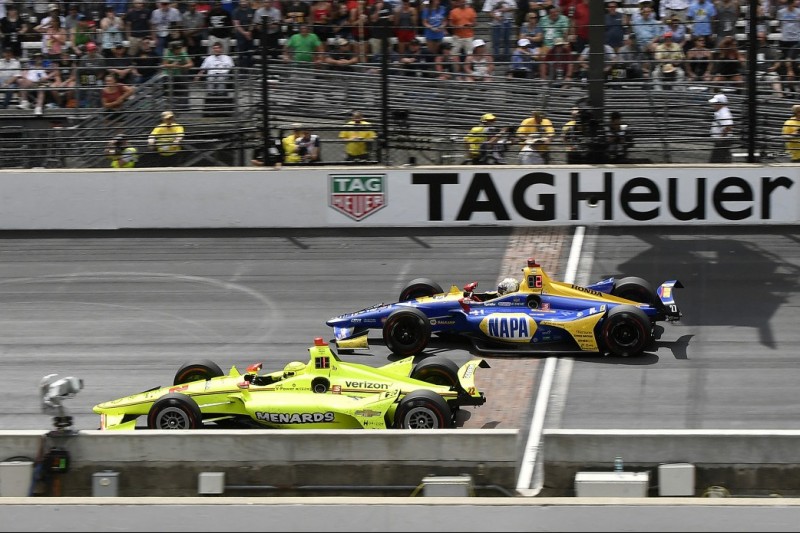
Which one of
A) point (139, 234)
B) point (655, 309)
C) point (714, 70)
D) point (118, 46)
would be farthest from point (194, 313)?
point (714, 70)

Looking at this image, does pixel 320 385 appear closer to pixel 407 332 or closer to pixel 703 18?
Answer: pixel 407 332

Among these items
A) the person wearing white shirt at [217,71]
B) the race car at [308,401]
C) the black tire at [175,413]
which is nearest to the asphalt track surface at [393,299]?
the race car at [308,401]

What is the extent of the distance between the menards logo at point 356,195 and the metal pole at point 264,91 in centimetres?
122

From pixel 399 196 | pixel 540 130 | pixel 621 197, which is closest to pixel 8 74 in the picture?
pixel 399 196

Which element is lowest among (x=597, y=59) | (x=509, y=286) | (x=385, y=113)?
(x=509, y=286)

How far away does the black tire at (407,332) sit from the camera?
13.2 meters

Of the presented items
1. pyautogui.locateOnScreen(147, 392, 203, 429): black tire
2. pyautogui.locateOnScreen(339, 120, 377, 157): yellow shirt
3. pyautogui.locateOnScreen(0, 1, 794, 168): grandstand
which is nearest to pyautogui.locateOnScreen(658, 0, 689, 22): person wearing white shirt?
pyautogui.locateOnScreen(0, 1, 794, 168): grandstand

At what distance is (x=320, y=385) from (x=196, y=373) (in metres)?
1.40

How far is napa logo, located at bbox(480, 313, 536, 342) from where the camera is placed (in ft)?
43.1

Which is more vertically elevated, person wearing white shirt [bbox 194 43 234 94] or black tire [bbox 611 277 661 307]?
person wearing white shirt [bbox 194 43 234 94]

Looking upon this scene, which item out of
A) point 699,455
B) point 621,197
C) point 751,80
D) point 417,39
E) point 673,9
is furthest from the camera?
point 673,9

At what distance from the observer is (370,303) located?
15094mm

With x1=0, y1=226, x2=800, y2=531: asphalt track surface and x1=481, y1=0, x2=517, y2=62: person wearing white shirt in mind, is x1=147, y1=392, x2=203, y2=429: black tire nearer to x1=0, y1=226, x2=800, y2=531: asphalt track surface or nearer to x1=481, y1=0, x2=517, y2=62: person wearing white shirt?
x1=0, y1=226, x2=800, y2=531: asphalt track surface

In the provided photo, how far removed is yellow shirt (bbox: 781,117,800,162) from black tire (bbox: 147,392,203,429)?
10606 mm
